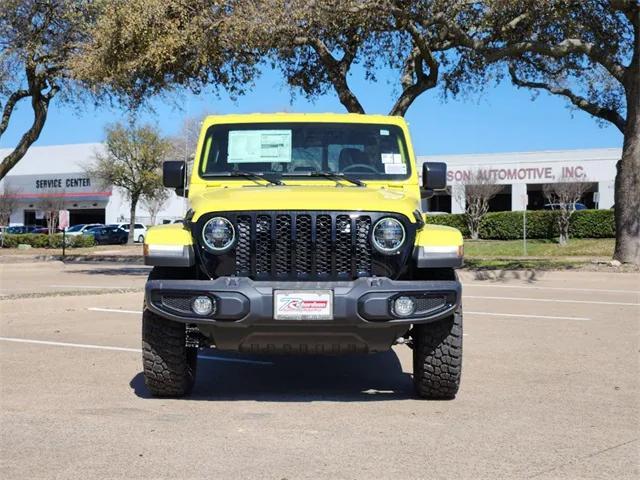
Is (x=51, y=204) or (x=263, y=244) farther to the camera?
(x=51, y=204)

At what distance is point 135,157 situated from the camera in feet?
168

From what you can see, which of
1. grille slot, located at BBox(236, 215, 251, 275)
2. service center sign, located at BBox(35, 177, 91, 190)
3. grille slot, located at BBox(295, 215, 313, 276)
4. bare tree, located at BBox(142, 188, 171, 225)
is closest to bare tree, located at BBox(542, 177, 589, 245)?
bare tree, located at BBox(142, 188, 171, 225)

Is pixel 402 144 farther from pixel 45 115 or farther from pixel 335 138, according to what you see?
pixel 45 115

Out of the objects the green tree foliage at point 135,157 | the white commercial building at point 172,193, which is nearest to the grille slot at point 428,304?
the white commercial building at point 172,193

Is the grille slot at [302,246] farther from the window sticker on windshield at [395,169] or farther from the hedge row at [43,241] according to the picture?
the hedge row at [43,241]

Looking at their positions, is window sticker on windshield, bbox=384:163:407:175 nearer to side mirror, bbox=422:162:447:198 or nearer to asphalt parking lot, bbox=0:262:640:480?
side mirror, bbox=422:162:447:198

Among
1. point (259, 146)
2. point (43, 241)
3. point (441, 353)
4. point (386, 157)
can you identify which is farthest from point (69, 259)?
point (441, 353)

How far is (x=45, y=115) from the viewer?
93.0 feet

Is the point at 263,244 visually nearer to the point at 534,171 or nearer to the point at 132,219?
the point at 132,219

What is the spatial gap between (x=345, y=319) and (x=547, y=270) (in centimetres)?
1424

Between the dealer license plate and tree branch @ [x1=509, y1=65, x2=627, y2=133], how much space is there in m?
16.7

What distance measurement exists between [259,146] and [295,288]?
6.30ft

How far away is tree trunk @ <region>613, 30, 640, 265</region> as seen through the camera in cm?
1864

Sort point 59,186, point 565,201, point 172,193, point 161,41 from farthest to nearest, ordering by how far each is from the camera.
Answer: point 59,186 → point 172,193 → point 565,201 → point 161,41
